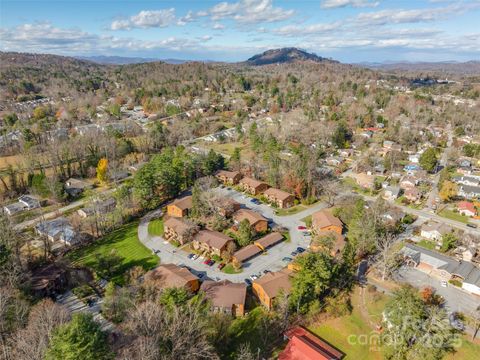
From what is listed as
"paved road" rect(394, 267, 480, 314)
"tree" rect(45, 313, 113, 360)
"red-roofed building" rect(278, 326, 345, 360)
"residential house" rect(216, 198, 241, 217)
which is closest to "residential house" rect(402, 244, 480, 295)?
"paved road" rect(394, 267, 480, 314)

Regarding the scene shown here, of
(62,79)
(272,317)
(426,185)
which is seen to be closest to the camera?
(272,317)

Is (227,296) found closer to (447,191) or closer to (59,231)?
(59,231)

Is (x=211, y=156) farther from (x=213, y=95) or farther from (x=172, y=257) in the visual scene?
Answer: (x=213, y=95)

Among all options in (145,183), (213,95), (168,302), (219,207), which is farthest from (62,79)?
(168,302)

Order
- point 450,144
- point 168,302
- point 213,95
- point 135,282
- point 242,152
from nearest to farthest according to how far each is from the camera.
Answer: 1. point 168,302
2. point 135,282
3. point 242,152
4. point 450,144
5. point 213,95

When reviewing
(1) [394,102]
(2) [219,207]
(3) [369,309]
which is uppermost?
(1) [394,102]

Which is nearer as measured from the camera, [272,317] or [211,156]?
[272,317]
